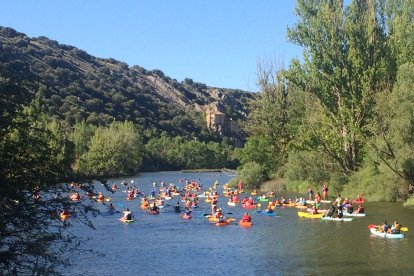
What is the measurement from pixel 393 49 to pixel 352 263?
85.7 ft

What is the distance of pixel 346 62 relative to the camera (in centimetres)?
4253

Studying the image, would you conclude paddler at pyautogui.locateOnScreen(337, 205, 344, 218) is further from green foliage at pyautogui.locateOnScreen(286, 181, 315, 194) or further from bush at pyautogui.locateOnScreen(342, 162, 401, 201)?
green foliage at pyautogui.locateOnScreen(286, 181, 315, 194)

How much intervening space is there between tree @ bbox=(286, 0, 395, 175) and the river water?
31.7 ft

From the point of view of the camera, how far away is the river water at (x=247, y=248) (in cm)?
2061

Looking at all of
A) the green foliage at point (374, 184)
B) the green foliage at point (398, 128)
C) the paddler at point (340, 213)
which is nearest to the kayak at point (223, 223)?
the paddler at point (340, 213)

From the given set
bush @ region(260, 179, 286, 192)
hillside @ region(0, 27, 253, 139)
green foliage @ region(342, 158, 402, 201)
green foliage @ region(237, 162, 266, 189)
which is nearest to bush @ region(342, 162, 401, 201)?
green foliage @ region(342, 158, 402, 201)

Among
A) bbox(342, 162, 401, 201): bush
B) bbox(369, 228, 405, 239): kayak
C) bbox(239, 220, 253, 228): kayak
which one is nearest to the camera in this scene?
bbox(369, 228, 405, 239): kayak

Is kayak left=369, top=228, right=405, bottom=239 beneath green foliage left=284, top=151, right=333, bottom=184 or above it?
beneath

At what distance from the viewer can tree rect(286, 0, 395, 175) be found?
42188 millimetres

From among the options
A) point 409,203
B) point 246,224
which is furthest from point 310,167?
point 246,224

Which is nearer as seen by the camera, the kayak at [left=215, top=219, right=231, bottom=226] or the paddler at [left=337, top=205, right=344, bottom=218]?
the kayak at [left=215, top=219, right=231, bottom=226]

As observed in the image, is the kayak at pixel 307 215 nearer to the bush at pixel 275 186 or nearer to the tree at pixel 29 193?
the bush at pixel 275 186

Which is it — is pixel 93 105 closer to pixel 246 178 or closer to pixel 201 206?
pixel 246 178

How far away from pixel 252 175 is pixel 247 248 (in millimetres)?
34203
